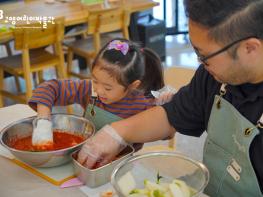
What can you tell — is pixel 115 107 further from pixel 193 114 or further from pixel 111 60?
pixel 193 114

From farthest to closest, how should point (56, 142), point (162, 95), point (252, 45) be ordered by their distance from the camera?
1. point (162, 95)
2. point (56, 142)
3. point (252, 45)

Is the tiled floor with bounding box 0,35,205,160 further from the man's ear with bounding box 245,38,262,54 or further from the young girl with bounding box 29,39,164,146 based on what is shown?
the man's ear with bounding box 245,38,262,54

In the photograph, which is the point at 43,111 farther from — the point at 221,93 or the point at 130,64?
the point at 221,93

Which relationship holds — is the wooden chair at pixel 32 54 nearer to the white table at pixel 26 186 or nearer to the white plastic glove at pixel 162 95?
the white plastic glove at pixel 162 95

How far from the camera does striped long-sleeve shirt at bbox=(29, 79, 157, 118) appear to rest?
150 cm

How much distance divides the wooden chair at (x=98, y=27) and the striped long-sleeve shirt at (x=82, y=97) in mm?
1571

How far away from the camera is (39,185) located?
115cm

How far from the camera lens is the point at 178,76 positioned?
5.82 feet

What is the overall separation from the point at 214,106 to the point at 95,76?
448 millimetres

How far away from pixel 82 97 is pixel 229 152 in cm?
66

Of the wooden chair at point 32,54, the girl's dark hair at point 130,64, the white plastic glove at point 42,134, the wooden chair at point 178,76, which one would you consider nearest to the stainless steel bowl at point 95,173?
the white plastic glove at point 42,134

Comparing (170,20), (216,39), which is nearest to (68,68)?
(170,20)

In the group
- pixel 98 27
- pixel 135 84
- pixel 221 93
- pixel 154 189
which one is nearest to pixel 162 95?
pixel 135 84


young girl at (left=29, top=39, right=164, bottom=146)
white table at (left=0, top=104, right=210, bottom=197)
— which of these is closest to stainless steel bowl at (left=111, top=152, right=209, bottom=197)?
white table at (left=0, top=104, right=210, bottom=197)
